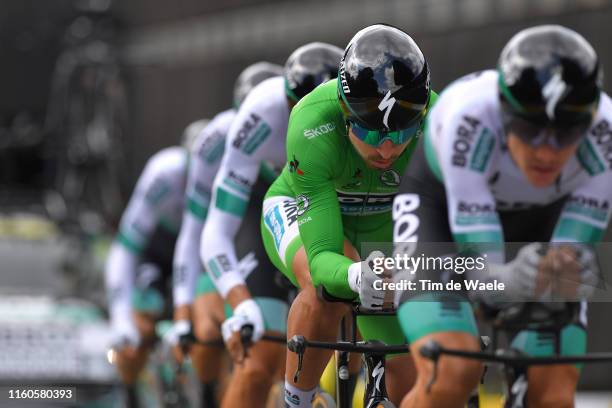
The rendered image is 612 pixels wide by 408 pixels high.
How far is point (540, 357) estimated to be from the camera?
4816mm

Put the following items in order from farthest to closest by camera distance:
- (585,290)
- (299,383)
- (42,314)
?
(42,314) → (299,383) → (585,290)

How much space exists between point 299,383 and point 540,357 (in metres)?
1.65

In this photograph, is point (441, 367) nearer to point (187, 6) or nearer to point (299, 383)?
point (299, 383)

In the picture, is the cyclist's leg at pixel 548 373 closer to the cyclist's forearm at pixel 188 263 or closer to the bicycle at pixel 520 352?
the bicycle at pixel 520 352

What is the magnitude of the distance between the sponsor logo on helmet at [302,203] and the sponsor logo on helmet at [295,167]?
11 cm

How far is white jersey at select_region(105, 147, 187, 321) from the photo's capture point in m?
10.7

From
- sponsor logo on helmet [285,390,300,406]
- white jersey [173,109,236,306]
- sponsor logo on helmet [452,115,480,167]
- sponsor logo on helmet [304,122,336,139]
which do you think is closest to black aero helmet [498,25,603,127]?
sponsor logo on helmet [452,115,480,167]

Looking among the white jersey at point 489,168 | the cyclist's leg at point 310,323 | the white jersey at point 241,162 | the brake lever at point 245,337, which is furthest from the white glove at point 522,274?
the white jersey at point 241,162

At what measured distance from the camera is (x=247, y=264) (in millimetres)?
8148

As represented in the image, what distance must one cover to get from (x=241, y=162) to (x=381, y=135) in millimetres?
2162

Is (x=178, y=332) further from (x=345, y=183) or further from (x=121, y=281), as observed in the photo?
(x=345, y=183)

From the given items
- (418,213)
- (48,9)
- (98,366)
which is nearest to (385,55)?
(418,213)

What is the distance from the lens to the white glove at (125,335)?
10.8 m

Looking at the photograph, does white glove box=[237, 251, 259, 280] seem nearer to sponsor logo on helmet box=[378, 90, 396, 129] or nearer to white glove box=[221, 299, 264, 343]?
white glove box=[221, 299, 264, 343]
